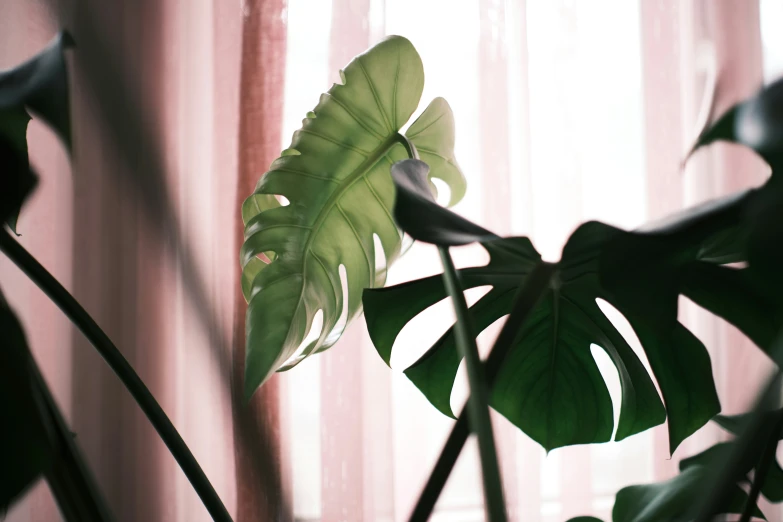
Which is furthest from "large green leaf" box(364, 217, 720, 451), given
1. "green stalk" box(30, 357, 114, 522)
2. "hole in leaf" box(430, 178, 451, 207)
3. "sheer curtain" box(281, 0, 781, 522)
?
"sheer curtain" box(281, 0, 781, 522)

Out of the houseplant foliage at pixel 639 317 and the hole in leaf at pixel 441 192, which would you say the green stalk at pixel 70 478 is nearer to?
the houseplant foliage at pixel 639 317

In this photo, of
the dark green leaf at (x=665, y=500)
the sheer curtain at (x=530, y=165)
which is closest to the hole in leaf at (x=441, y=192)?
the sheer curtain at (x=530, y=165)

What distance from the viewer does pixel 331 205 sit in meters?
0.57

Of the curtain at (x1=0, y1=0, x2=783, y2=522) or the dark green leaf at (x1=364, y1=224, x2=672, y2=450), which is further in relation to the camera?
the curtain at (x1=0, y1=0, x2=783, y2=522)

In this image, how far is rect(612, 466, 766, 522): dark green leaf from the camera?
0.44 m

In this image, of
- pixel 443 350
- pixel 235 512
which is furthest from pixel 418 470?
Result: pixel 443 350

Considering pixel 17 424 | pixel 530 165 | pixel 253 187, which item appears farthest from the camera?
pixel 530 165

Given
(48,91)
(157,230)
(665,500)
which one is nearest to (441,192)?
(157,230)

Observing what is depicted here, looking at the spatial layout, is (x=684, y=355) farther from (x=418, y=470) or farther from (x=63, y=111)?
(x=418, y=470)

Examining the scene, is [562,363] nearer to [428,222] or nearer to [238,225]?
[428,222]

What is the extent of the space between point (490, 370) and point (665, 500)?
233mm

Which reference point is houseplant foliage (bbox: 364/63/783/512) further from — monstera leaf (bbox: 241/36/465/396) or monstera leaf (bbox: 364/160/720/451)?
monstera leaf (bbox: 241/36/465/396)

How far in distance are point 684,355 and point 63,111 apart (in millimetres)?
484

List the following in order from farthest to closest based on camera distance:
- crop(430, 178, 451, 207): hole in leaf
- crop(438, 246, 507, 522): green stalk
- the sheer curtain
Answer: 1. the sheer curtain
2. crop(430, 178, 451, 207): hole in leaf
3. crop(438, 246, 507, 522): green stalk
